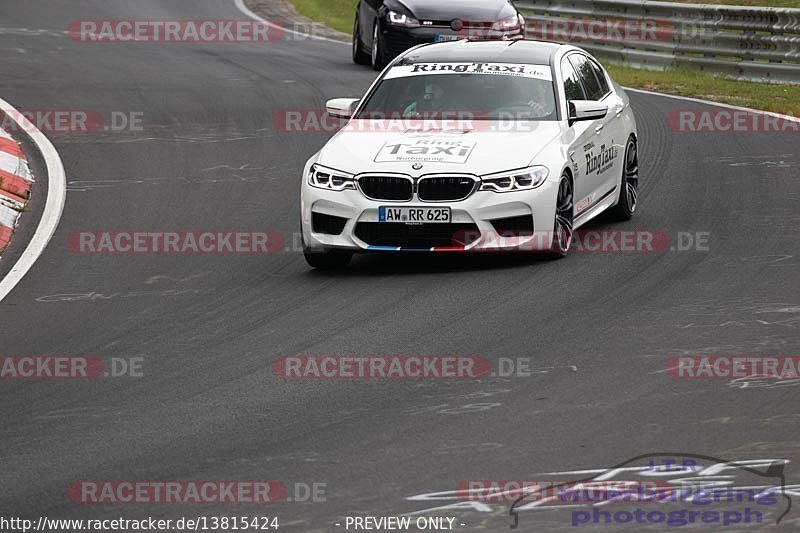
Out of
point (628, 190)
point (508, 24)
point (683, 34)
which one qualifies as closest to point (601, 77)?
point (628, 190)

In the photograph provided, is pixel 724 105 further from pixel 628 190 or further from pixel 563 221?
pixel 563 221

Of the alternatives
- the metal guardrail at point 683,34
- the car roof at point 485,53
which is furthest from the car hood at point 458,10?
the car roof at point 485,53

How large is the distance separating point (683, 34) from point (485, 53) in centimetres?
1222

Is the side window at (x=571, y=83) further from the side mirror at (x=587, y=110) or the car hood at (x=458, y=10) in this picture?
the car hood at (x=458, y=10)

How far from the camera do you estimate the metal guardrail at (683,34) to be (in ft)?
74.5

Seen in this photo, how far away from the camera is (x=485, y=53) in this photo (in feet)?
42.2

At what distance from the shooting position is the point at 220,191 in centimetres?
Answer: 1509

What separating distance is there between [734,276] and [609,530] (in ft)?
17.4

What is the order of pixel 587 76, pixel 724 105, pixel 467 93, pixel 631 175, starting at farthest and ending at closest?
pixel 724 105
pixel 631 175
pixel 587 76
pixel 467 93

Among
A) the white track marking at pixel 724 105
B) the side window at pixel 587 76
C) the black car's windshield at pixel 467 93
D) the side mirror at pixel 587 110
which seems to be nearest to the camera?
the side mirror at pixel 587 110

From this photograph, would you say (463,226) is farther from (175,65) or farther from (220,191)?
(175,65)

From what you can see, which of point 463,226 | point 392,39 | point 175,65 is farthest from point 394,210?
point 175,65

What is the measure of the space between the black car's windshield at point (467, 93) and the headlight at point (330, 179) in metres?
1.07

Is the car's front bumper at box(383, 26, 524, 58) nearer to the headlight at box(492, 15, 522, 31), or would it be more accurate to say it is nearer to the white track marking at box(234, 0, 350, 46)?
the headlight at box(492, 15, 522, 31)
